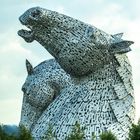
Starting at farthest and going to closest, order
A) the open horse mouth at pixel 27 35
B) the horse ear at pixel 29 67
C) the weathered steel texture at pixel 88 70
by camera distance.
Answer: the horse ear at pixel 29 67, the open horse mouth at pixel 27 35, the weathered steel texture at pixel 88 70

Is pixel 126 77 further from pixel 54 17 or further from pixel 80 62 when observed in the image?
pixel 54 17

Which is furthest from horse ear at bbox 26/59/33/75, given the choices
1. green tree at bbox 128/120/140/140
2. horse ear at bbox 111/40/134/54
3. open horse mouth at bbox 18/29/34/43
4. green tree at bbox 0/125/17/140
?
green tree at bbox 128/120/140/140

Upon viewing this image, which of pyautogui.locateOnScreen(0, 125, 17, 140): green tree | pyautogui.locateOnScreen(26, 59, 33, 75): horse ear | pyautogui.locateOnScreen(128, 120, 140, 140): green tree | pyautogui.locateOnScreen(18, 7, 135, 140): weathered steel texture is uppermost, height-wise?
pyautogui.locateOnScreen(26, 59, 33, 75): horse ear

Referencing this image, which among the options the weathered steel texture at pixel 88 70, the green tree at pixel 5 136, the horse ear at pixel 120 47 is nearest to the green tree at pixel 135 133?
the green tree at pixel 5 136

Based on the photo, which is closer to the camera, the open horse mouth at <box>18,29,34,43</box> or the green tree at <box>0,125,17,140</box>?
the green tree at <box>0,125,17,140</box>

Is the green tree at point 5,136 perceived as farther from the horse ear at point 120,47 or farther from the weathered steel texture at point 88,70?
the horse ear at point 120,47

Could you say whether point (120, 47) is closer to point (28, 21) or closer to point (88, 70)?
point (88, 70)

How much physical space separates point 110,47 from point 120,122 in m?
1.09

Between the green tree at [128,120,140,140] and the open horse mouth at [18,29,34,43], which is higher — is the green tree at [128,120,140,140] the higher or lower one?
the lower one

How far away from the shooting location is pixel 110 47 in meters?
9.81

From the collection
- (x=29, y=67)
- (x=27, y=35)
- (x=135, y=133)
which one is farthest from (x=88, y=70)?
(x=29, y=67)

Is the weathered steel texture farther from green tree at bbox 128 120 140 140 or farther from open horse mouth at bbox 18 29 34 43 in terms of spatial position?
green tree at bbox 128 120 140 140

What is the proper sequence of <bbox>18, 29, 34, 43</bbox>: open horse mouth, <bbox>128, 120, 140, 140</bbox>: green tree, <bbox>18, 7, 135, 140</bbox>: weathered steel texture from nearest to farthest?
<bbox>128, 120, 140, 140</bbox>: green tree → <bbox>18, 7, 135, 140</bbox>: weathered steel texture → <bbox>18, 29, 34, 43</bbox>: open horse mouth

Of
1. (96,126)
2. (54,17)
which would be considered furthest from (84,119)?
(54,17)
